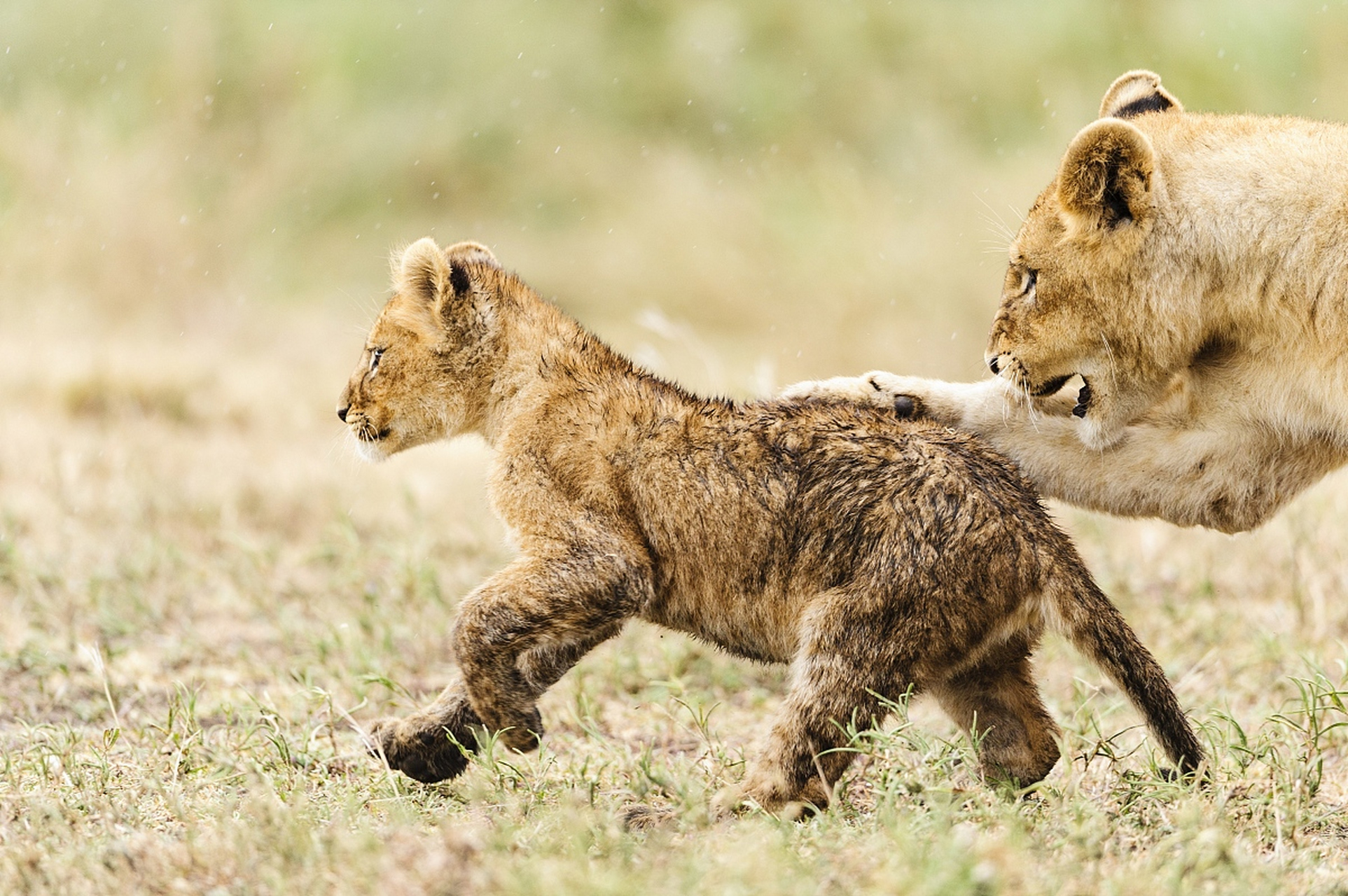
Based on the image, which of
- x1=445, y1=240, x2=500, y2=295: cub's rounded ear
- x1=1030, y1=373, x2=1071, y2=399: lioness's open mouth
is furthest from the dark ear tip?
x1=1030, y1=373, x2=1071, y2=399: lioness's open mouth

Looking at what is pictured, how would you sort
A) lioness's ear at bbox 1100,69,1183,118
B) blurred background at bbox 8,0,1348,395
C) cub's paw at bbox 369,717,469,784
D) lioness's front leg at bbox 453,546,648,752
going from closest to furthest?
lioness's front leg at bbox 453,546,648,752 < cub's paw at bbox 369,717,469,784 < lioness's ear at bbox 1100,69,1183,118 < blurred background at bbox 8,0,1348,395

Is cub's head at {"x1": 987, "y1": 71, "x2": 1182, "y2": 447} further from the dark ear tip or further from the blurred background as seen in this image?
the blurred background

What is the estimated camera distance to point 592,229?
13.5 metres

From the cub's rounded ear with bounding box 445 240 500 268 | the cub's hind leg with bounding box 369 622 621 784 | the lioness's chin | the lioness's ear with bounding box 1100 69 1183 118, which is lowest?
the cub's hind leg with bounding box 369 622 621 784

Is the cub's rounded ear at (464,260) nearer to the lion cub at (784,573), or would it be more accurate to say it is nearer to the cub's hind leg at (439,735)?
the lion cub at (784,573)

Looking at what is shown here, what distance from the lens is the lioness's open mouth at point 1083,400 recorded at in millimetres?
4086

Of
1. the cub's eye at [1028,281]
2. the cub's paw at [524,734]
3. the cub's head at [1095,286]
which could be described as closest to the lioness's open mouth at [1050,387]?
the cub's head at [1095,286]

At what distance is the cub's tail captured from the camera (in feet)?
11.4

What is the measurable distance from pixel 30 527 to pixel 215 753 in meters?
3.04

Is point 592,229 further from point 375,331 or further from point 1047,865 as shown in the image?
point 1047,865

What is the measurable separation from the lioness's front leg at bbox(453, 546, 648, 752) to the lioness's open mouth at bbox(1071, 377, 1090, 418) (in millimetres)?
1269

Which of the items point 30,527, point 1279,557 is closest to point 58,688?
point 30,527

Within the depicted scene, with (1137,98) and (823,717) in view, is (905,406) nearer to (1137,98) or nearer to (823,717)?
(823,717)

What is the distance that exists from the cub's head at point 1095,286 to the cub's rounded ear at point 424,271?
145 cm
